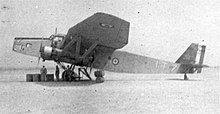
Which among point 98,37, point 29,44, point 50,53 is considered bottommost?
point 50,53

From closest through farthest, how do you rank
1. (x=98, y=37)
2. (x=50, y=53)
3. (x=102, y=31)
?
(x=102, y=31) → (x=50, y=53) → (x=98, y=37)

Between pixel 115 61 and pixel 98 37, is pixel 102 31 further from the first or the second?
pixel 115 61

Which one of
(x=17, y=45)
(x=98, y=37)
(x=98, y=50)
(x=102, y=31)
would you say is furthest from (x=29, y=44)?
(x=102, y=31)

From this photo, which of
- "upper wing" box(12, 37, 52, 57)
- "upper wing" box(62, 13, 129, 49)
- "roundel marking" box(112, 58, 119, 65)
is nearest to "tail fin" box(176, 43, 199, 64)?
"roundel marking" box(112, 58, 119, 65)

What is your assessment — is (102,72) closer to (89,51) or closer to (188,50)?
(89,51)

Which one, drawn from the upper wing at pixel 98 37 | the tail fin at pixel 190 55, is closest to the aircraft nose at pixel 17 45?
the upper wing at pixel 98 37

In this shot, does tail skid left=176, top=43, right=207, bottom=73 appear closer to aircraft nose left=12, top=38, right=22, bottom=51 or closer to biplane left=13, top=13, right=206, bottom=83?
biplane left=13, top=13, right=206, bottom=83

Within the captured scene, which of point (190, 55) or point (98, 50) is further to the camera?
point (190, 55)

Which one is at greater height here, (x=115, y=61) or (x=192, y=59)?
(x=192, y=59)
